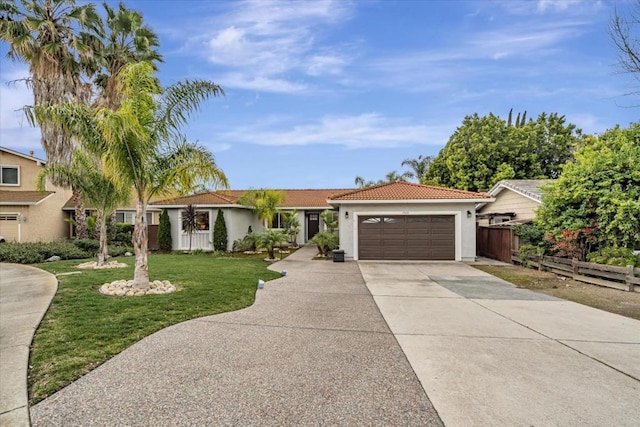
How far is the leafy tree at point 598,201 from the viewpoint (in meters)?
9.68

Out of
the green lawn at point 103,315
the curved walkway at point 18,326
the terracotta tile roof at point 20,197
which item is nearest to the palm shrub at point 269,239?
the green lawn at point 103,315

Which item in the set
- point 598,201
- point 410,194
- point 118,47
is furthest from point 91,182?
point 598,201

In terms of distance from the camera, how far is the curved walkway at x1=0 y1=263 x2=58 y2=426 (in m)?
3.02

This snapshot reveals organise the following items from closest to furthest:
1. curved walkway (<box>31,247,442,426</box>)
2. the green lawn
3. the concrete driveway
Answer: curved walkway (<box>31,247,442,426</box>), the concrete driveway, the green lawn

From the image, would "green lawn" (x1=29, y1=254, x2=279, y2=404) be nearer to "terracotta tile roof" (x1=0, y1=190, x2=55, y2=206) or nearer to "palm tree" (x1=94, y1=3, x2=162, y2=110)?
"terracotta tile roof" (x1=0, y1=190, x2=55, y2=206)

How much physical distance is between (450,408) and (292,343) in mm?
2252

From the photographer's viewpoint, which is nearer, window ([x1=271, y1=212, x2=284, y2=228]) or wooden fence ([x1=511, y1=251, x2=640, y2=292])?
wooden fence ([x1=511, y1=251, x2=640, y2=292])

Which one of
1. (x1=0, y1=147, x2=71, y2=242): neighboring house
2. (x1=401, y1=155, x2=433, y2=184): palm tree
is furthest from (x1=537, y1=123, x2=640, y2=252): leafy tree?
(x1=0, y1=147, x2=71, y2=242): neighboring house

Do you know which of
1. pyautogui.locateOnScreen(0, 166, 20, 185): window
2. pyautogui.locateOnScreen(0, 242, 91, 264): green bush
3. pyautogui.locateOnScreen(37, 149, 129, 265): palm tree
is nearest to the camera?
pyautogui.locateOnScreen(37, 149, 129, 265): palm tree

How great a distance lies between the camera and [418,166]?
99.7 ft

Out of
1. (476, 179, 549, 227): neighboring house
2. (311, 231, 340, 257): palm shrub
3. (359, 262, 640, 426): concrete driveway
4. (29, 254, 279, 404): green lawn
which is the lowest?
(359, 262, 640, 426): concrete driveway

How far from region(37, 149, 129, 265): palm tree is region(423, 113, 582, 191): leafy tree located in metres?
21.9

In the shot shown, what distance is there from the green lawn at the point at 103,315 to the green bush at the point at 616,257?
9.29m

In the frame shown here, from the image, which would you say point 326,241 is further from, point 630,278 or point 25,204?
point 25,204
